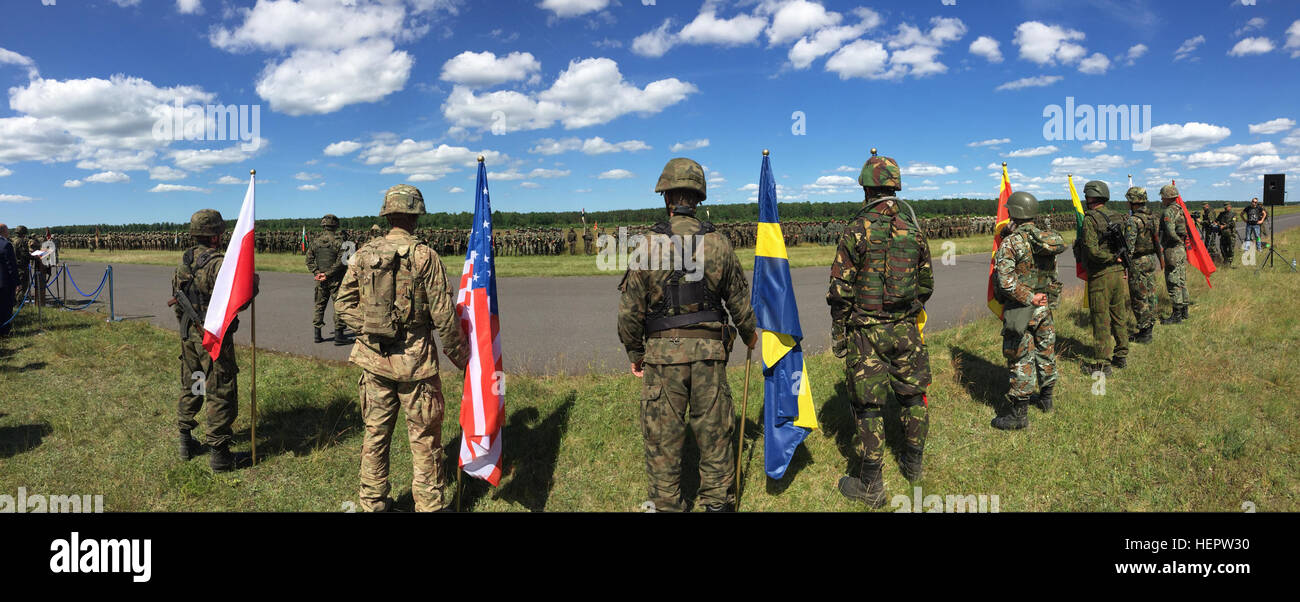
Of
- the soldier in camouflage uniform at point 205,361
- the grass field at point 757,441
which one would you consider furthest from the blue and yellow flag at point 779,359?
the soldier in camouflage uniform at point 205,361

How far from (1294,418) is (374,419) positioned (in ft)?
27.0

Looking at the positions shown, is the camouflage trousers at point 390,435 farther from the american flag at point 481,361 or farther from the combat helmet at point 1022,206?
the combat helmet at point 1022,206

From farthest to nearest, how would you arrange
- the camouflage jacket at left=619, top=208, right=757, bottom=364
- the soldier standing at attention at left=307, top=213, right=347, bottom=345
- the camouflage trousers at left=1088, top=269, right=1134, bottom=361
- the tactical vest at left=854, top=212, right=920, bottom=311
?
the soldier standing at attention at left=307, top=213, right=347, bottom=345 → the camouflage trousers at left=1088, top=269, right=1134, bottom=361 → the tactical vest at left=854, top=212, right=920, bottom=311 → the camouflage jacket at left=619, top=208, right=757, bottom=364

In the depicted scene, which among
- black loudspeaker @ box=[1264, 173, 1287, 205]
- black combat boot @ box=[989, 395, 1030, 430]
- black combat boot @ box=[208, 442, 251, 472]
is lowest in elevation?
black combat boot @ box=[208, 442, 251, 472]

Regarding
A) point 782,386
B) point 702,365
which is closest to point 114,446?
point 702,365

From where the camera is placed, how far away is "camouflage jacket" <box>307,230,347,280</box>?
10.4 m

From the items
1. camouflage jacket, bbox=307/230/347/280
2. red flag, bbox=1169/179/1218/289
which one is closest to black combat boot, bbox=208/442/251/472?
camouflage jacket, bbox=307/230/347/280

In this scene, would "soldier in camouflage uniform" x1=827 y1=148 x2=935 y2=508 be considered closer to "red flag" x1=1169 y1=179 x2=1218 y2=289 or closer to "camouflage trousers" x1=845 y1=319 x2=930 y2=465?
"camouflage trousers" x1=845 y1=319 x2=930 y2=465

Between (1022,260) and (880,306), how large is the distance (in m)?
2.02

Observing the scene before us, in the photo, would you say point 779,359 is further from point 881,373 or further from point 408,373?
point 408,373

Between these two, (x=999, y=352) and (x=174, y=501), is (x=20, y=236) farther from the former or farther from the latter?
(x=999, y=352)

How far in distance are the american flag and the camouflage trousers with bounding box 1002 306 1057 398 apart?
4.71 meters

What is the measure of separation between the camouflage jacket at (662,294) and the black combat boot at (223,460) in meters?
4.04

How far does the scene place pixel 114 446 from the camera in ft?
18.3
